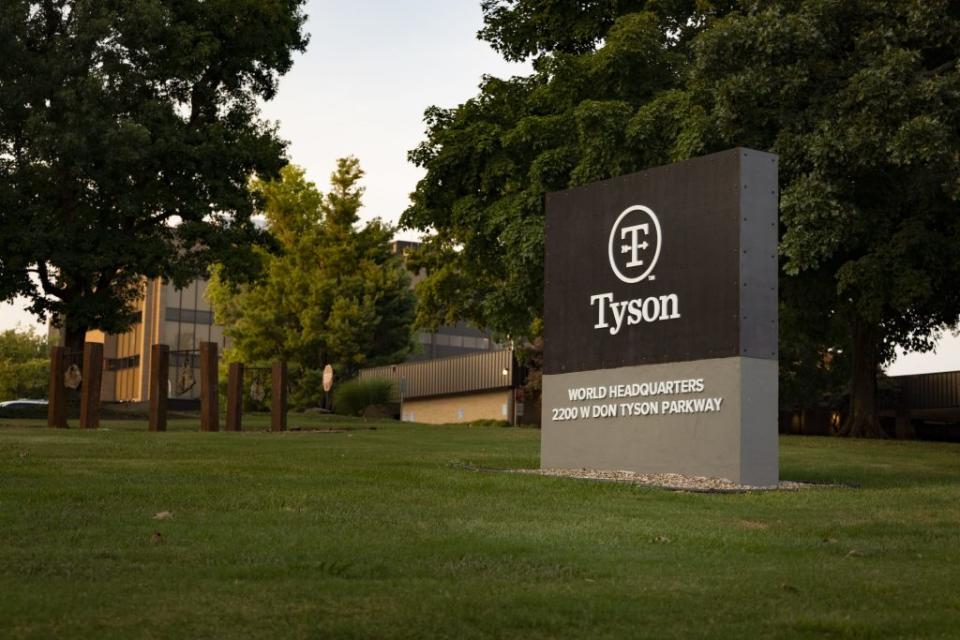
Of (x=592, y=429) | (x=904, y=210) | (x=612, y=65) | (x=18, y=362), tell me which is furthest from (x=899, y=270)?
(x=18, y=362)

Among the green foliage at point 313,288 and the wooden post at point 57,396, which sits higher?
the green foliage at point 313,288

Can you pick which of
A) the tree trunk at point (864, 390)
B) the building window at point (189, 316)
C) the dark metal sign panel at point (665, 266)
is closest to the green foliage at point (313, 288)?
the tree trunk at point (864, 390)

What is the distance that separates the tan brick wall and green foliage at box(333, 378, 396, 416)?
35.5 ft

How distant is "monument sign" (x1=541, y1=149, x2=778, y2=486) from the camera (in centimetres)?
1695

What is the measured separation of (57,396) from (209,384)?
369cm

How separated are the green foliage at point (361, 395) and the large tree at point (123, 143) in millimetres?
9171

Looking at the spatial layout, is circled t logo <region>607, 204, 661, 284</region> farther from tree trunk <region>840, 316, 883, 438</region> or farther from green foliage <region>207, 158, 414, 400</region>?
green foliage <region>207, 158, 414, 400</region>

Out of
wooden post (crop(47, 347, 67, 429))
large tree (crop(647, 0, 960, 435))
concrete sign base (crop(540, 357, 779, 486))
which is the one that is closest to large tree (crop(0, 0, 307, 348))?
wooden post (crop(47, 347, 67, 429))

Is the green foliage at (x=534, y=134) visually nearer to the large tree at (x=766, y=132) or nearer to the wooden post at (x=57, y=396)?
the large tree at (x=766, y=132)

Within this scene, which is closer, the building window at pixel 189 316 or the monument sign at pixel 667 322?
the monument sign at pixel 667 322

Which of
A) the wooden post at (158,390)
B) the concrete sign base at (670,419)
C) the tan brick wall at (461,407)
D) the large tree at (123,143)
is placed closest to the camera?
the concrete sign base at (670,419)

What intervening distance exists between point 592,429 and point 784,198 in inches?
389

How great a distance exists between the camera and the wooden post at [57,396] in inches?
1183

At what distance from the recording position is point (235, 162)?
132 feet
